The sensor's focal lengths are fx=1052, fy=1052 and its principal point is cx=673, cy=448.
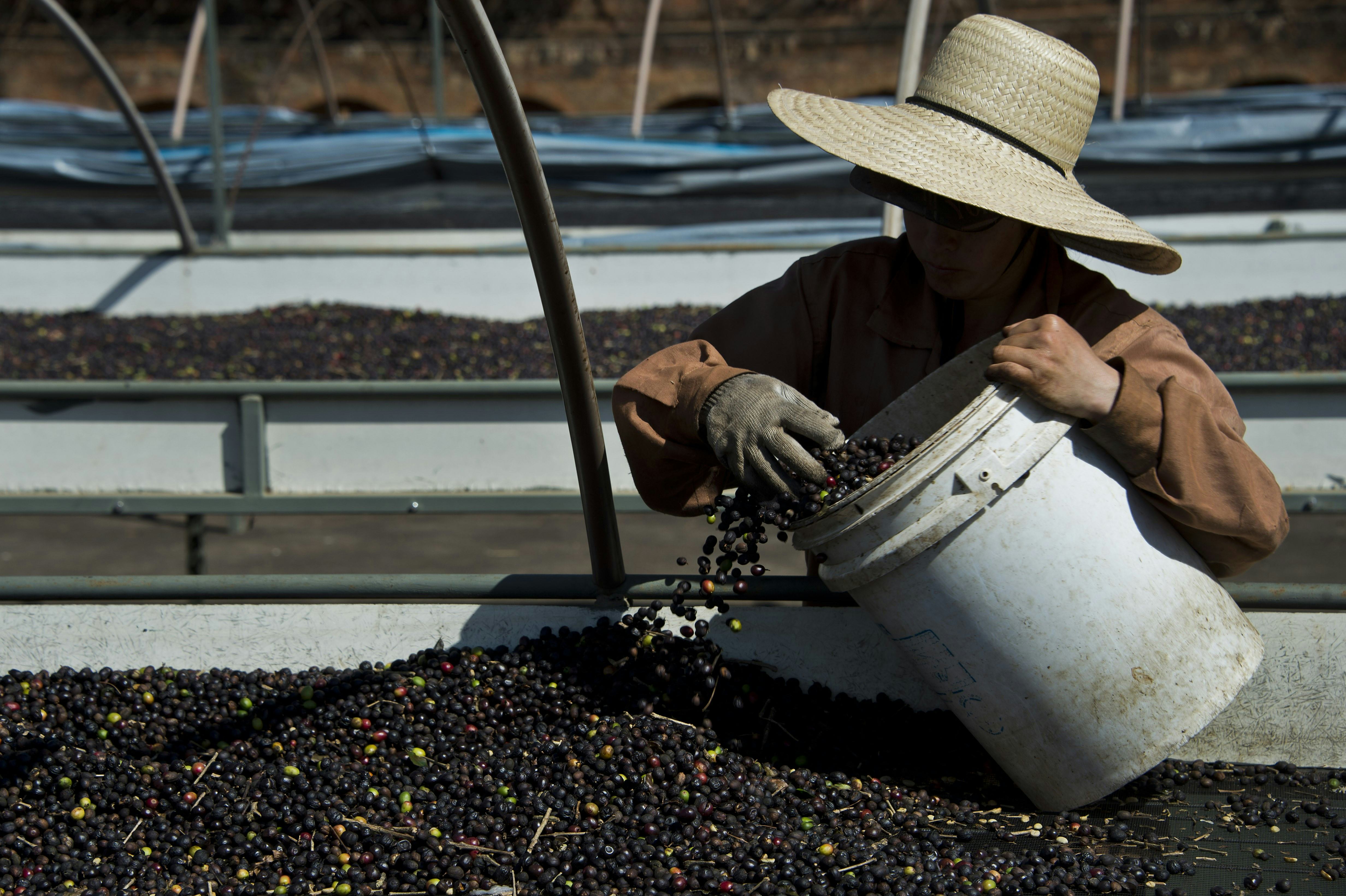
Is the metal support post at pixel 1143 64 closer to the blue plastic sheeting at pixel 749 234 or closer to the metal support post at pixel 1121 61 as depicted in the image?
the metal support post at pixel 1121 61

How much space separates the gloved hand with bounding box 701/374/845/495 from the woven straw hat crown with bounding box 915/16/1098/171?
56cm

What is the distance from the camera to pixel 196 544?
12.9 feet

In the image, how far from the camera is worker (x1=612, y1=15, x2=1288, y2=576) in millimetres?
1516

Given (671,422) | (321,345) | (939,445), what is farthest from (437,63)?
(939,445)

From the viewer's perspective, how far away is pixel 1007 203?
151 centimetres

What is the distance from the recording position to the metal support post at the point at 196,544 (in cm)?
387

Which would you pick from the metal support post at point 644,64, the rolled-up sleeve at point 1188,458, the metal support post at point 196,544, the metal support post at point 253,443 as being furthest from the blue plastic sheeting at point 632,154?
the rolled-up sleeve at point 1188,458

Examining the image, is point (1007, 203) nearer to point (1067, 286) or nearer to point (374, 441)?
point (1067, 286)

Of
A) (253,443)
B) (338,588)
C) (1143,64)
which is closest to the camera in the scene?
(338,588)

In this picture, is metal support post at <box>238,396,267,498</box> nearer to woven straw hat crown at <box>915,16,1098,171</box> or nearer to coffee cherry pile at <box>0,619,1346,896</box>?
coffee cherry pile at <box>0,619,1346,896</box>

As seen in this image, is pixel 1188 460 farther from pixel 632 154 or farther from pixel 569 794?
pixel 632 154

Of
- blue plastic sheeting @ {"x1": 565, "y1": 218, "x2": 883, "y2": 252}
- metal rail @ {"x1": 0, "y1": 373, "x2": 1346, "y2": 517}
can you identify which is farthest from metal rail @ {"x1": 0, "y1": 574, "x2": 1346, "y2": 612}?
blue plastic sheeting @ {"x1": 565, "y1": 218, "x2": 883, "y2": 252}

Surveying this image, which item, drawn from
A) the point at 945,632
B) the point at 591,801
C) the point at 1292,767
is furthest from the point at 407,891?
the point at 1292,767

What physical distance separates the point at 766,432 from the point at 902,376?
44cm
